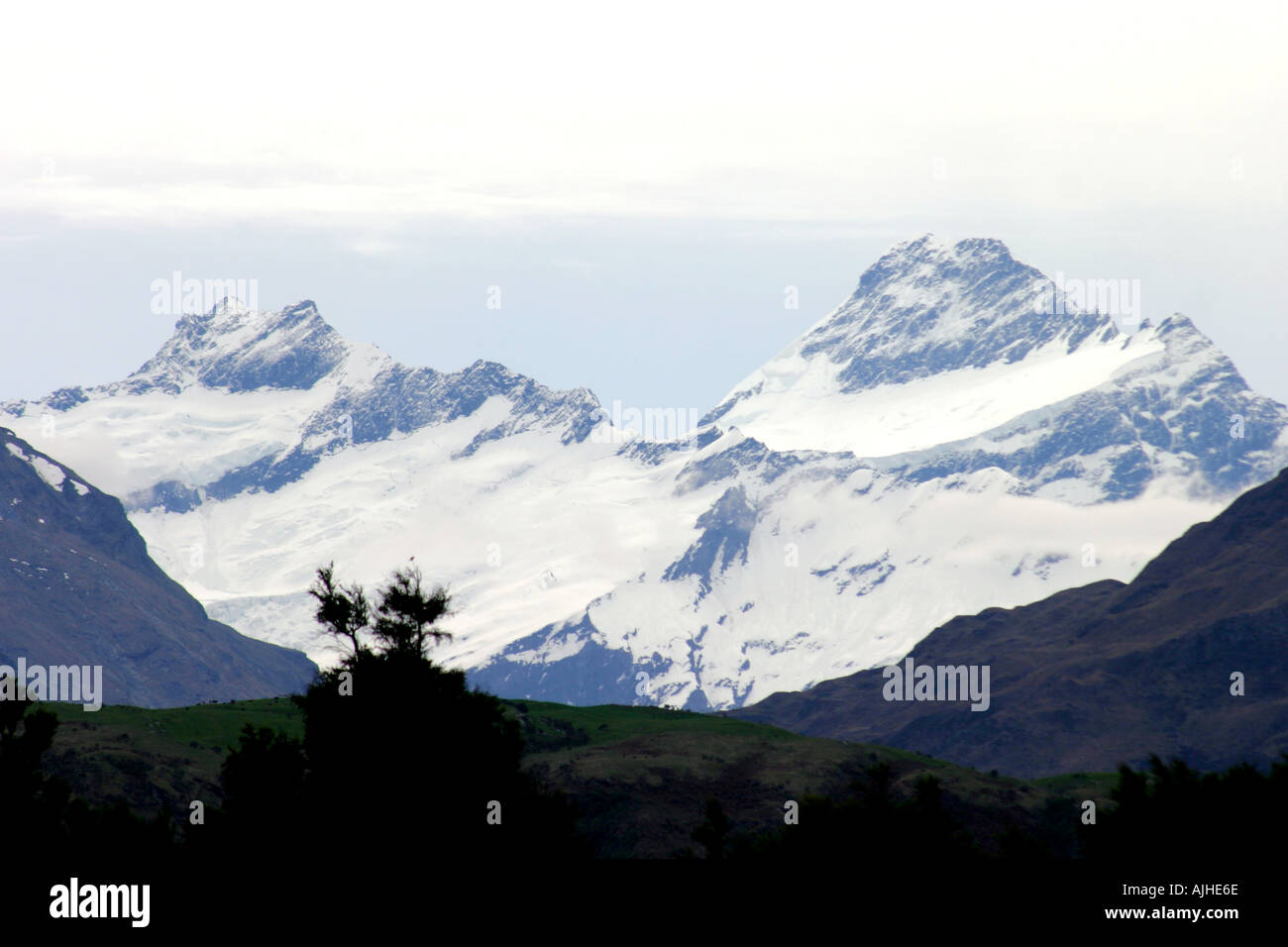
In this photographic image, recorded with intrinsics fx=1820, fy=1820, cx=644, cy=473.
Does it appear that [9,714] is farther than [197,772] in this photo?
No

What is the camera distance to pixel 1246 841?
254 feet

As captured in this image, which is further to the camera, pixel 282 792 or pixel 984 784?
pixel 984 784

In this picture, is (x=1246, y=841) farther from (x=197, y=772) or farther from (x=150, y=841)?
(x=197, y=772)

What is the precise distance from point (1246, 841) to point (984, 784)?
116312mm

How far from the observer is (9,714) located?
87.1m
